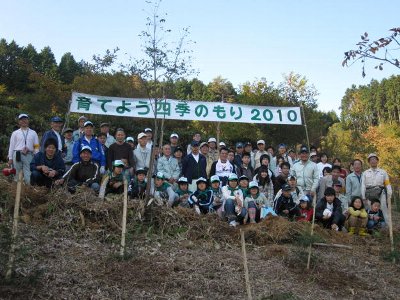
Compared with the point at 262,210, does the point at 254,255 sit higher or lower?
lower

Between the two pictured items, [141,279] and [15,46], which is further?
[15,46]

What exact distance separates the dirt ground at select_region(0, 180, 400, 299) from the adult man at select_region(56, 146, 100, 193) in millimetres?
563

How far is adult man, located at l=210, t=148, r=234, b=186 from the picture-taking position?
27.8ft

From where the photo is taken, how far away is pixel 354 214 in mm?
8031

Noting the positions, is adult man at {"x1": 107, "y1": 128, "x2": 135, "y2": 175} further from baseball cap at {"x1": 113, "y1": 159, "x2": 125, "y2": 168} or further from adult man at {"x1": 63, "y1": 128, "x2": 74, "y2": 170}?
adult man at {"x1": 63, "y1": 128, "x2": 74, "y2": 170}

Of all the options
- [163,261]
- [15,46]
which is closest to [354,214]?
[163,261]

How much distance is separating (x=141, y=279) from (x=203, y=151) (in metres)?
4.39

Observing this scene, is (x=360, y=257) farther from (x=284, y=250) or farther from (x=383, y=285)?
(x=284, y=250)

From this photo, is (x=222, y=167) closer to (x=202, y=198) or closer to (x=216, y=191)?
(x=216, y=191)

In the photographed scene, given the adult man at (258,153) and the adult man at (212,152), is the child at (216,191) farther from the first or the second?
the adult man at (258,153)

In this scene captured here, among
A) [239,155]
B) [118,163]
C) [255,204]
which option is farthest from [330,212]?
[118,163]

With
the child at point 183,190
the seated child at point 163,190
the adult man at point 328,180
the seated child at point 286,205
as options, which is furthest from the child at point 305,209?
the seated child at point 163,190

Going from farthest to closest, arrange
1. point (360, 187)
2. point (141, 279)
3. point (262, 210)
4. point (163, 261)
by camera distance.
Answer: point (360, 187) → point (262, 210) → point (163, 261) → point (141, 279)

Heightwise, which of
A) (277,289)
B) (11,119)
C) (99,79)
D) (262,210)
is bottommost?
(277,289)
